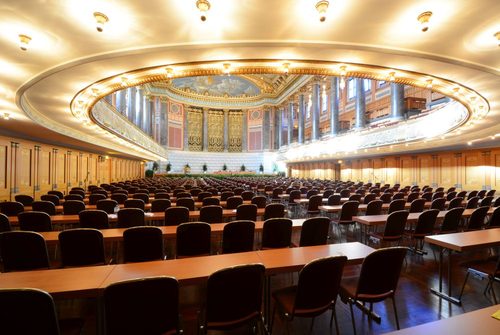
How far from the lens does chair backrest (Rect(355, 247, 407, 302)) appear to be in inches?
93.4

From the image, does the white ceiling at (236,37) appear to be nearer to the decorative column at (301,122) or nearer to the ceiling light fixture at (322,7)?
the ceiling light fixture at (322,7)

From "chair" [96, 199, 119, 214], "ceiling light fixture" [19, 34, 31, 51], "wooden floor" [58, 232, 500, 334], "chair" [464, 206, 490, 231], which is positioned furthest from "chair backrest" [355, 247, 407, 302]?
"chair" [96, 199, 119, 214]

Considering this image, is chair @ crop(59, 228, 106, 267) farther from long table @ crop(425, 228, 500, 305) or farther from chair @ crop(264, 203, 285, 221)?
long table @ crop(425, 228, 500, 305)

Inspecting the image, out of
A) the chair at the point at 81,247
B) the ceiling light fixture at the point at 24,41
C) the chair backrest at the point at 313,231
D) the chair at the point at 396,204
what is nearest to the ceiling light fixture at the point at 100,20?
the ceiling light fixture at the point at 24,41

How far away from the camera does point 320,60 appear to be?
5.27 m

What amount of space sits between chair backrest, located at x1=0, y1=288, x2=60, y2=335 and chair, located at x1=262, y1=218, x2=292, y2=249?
2941 millimetres

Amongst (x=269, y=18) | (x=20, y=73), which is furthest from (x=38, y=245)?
(x=269, y=18)

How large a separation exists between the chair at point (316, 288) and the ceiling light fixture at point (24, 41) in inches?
195

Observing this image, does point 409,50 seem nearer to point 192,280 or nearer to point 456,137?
point 192,280

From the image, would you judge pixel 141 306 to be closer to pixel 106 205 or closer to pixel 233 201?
pixel 106 205

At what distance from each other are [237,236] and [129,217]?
2255 mm

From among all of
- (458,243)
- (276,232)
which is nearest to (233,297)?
(276,232)

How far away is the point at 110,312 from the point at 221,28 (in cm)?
395

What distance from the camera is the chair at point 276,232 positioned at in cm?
415
